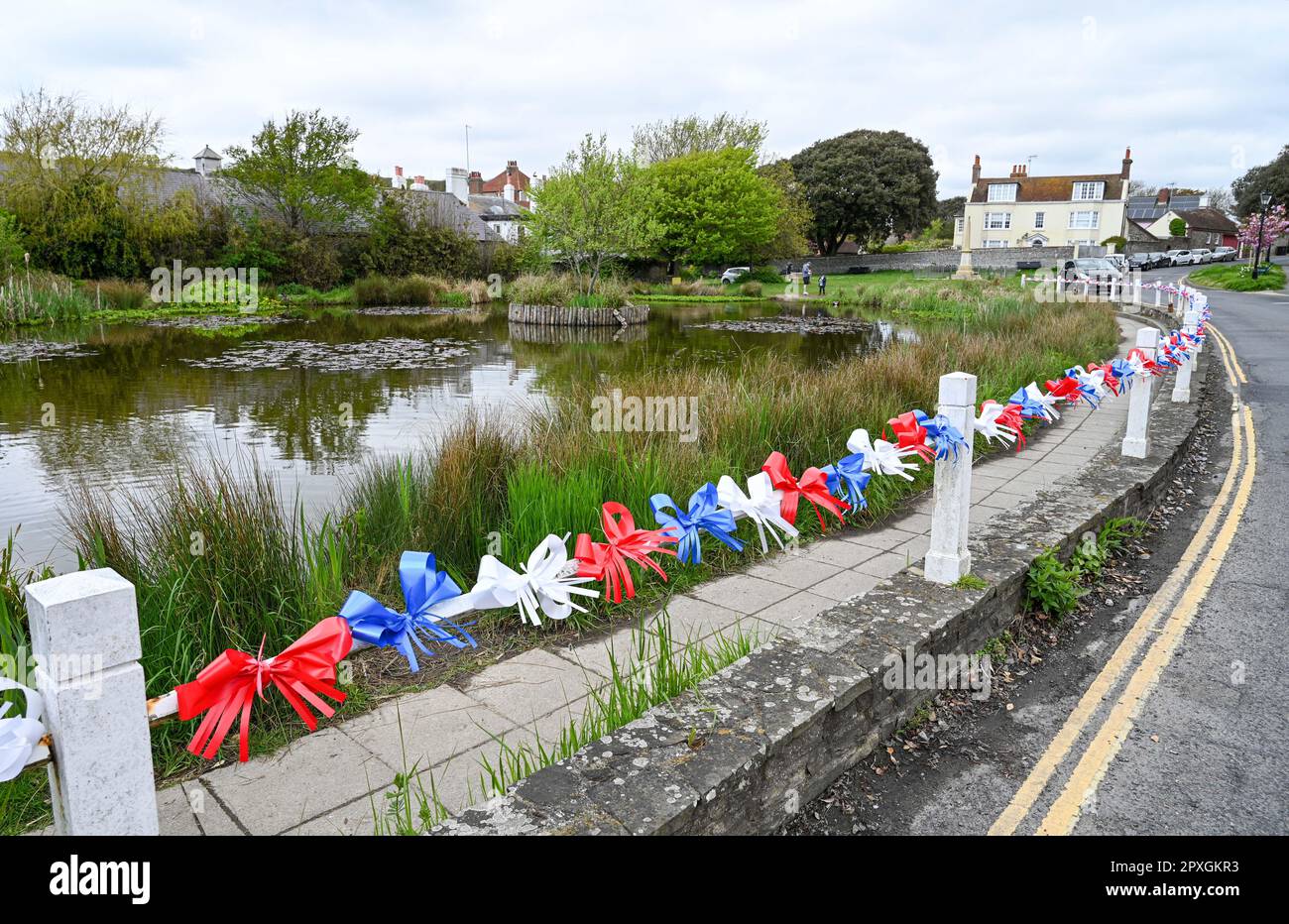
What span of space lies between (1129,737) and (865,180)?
66.6 meters

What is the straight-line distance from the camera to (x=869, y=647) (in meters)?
3.50

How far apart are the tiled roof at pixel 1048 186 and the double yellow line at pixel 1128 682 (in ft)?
264

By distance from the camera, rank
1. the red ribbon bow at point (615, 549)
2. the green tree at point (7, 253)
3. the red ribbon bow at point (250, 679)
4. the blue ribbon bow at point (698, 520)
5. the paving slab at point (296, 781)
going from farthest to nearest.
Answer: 1. the green tree at point (7, 253)
2. the blue ribbon bow at point (698, 520)
3. the red ribbon bow at point (615, 549)
4. the paving slab at point (296, 781)
5. the red ribbon bow at point (250, 679)

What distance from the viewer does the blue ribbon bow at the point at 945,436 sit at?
4332 millimetres

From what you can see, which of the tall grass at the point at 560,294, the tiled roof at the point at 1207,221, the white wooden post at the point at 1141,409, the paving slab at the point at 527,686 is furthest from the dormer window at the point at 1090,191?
the paving slab at the point at 527,686

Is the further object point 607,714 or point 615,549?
point 615,549

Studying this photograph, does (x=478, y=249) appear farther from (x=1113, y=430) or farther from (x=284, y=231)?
(x=1113, y=430)

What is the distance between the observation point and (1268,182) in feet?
216

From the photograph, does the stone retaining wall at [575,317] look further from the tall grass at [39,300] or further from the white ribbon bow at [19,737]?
the white ribbon bow at [19,737]

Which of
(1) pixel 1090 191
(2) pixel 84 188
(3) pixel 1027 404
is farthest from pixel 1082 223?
(3) pixel 1027 404

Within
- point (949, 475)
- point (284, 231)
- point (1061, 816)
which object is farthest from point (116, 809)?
point (284, 231)

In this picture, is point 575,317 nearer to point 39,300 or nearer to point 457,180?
point 39,300

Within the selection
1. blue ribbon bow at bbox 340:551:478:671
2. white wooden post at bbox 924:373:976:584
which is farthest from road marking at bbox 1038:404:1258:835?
blue ribbon bow at bbox 340:551:478:671

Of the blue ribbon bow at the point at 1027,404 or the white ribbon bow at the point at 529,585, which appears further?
the blue ribbon bow at the point at 1027,404
